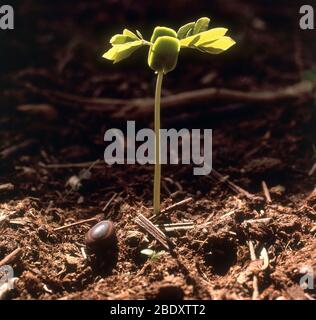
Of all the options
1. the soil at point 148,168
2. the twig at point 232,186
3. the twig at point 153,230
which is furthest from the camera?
the twig at point 232,186

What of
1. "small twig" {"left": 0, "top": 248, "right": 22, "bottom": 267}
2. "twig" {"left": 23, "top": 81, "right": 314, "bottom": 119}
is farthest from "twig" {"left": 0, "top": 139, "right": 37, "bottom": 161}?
"small twig" {"left": 0, "top": 248, "right": 22, "bottom": 267}

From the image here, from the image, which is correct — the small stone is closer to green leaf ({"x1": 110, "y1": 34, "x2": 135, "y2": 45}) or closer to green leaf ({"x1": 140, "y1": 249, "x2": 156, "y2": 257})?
green leaf ({"x1": 140, "y1": 249, "x2": 156, "y2": 257})

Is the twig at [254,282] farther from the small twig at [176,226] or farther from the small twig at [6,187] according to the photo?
the small twig at [6,187]

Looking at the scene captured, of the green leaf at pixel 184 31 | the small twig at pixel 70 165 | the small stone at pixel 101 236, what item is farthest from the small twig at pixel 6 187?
the green leaf at pixel 184 31

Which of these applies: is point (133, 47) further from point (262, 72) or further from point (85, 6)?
point (85, 6)
